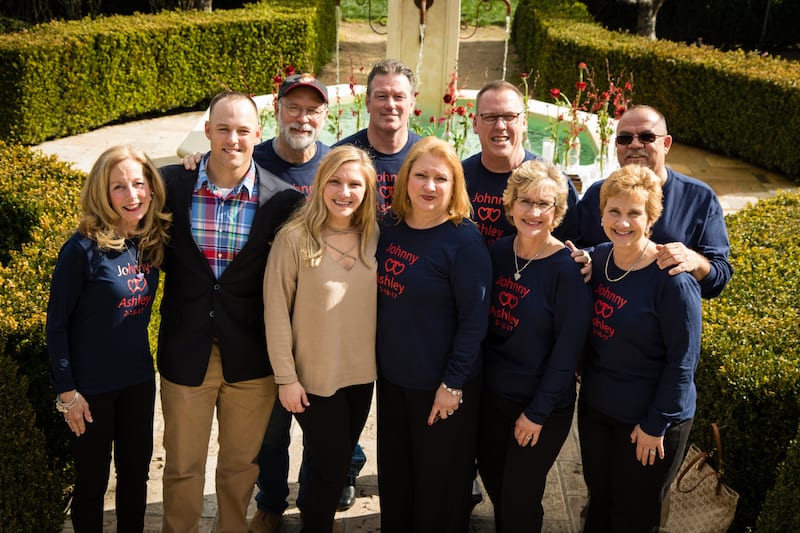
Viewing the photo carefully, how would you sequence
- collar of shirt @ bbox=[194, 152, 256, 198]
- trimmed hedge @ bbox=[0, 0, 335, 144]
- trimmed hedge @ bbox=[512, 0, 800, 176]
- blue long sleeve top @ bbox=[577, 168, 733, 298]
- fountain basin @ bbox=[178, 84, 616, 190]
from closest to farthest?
collar of shirt @ bbox=[194, 152, 256, 198] < blue long sleeve top @ bbox=[577, 168, 733, 298] < fountain basin @ bbox=[178, 84, 616, 190] < trimmed hedge @ bbox=[512, 0, 800, 176] < trimmed hedge @ bbox=[0, 0, 335, 144]

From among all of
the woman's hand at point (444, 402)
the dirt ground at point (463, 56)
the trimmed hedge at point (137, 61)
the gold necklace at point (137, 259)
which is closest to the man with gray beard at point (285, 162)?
the gold necklace at point (137, 259)

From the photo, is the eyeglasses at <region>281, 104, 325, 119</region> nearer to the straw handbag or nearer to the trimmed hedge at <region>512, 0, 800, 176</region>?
the straw handbag

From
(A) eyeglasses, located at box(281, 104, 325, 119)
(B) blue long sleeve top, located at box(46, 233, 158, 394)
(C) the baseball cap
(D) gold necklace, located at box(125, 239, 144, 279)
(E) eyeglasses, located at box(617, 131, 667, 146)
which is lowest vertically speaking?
(B) blue long sleeve top, located at box(46, 233, 158, 394)

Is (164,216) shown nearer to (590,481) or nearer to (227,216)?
(227,216)

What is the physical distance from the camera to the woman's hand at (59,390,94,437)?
3.26 metres

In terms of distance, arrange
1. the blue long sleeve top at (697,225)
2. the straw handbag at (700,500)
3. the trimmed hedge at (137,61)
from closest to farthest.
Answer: the blue long sleeve top at (697,225)
the straw handbag at (700,500)
the trimmed hedge at (137,61)

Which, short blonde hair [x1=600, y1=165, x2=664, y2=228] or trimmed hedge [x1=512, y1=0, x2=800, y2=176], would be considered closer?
short blonde hair [x1=600, y1=165, x2=664, y2=228]

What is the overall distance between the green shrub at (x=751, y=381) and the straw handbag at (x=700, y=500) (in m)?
0.18

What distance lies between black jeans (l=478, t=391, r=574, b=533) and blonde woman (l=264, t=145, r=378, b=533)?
56cm

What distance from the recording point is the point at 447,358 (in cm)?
334

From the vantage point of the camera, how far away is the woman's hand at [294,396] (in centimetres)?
336

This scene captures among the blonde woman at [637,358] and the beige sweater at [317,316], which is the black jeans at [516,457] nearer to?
the blonde woman at [637,358]

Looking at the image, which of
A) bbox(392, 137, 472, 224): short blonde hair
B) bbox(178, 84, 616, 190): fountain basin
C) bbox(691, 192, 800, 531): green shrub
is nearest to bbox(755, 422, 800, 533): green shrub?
bbox(691, 192, 800, 531): green shrub

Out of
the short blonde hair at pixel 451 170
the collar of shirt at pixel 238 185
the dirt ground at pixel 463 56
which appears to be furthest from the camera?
the dirt ground at pixel 463 56
